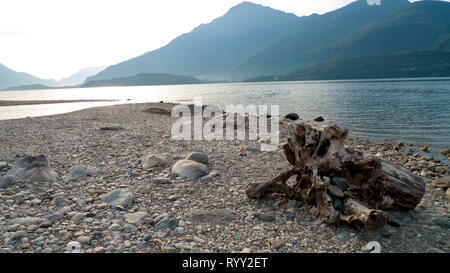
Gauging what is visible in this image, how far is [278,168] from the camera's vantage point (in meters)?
9.83

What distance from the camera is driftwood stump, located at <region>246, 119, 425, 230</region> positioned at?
19.2ft

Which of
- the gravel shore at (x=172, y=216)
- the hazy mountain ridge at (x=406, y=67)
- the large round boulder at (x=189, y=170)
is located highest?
the hazy mountain ridge at (x=406, y=67)

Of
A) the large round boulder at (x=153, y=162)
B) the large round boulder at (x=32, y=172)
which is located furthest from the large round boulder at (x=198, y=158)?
the large round boulder at (x=32, y=172)

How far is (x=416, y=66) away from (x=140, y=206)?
709 feet

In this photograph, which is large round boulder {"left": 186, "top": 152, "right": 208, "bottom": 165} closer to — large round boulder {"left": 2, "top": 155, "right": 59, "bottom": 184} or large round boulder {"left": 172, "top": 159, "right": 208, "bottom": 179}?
large round boulder {"left": 172, "top": 159, "right": 208, "bottom": 179}

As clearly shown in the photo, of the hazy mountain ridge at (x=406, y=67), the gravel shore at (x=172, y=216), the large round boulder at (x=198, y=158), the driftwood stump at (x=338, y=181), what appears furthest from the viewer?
the hazy mountain ridge at (x=406, y=67)

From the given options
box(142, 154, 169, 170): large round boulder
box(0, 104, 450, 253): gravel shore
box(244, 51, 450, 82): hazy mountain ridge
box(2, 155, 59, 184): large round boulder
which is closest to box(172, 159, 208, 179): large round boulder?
box(0, 104, 450, 253): gravel shore

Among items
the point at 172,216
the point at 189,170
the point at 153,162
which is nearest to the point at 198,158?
the point at 189,170

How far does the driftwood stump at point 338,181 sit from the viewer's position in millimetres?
5857

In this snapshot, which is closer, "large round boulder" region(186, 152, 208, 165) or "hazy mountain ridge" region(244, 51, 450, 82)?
"large round boulder" region(186, 152, 208, 165)

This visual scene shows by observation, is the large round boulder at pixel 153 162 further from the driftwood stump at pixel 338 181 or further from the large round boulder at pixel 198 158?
the driftwood stump at pixel 338 181

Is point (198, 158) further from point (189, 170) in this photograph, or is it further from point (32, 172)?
point (32, 172)
